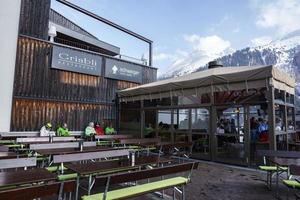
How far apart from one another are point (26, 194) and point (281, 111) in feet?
29.2

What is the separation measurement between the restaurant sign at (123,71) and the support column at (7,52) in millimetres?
4326

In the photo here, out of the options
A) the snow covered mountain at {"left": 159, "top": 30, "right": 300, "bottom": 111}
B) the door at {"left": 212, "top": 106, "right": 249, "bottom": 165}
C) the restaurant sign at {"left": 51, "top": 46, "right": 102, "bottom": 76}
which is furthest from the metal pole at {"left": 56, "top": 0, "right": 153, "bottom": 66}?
the snow covered mountain at {"left": 159, "top": 30, "right": 300, "bottom": 111}

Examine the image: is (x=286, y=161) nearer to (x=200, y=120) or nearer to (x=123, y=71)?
(x=200, y=120)

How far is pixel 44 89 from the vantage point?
1136 cm

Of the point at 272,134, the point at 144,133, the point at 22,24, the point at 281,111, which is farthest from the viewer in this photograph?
the point at 144,133

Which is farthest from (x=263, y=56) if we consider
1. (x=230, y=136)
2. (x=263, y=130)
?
(x=230, y=136)

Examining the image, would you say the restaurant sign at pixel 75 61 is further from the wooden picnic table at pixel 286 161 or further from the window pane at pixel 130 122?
the wooden picnic table at pixel 286 161

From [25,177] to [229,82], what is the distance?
21.3 ft

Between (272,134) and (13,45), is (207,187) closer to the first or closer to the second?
(272,134)

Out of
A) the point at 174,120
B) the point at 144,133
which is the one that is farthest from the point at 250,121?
the point at 144,133

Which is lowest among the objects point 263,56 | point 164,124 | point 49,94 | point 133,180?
point 133,180

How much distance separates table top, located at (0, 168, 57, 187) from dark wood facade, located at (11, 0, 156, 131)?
7.70m

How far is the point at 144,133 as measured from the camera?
12219 millimetres

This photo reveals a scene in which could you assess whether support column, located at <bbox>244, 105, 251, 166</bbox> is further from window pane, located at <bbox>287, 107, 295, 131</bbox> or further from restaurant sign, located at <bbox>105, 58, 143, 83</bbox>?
restaurant sign, located at <bbox>105, 58, 143, 83</bbox>
